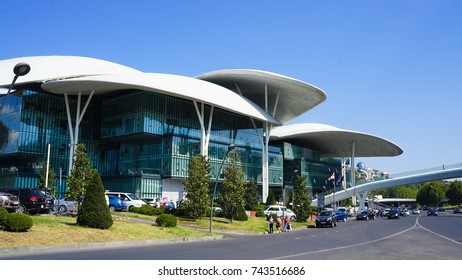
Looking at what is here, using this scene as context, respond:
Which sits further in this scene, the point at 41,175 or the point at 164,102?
the point at 164,102

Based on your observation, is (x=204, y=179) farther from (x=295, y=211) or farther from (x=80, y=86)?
(x=80, y=86)

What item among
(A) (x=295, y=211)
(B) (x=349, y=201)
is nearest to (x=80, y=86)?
(A) (x=295, y=211)

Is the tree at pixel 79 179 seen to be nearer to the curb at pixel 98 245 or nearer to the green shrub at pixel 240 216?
the curb at pixel 98 245

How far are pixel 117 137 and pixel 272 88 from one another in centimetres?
2507

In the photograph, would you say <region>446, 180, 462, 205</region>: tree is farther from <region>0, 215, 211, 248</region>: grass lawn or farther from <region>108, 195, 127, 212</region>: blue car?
<region>0, 215, 211, 248</region>: grass lawn

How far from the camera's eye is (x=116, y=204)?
40.4m

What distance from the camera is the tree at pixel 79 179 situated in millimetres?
27797

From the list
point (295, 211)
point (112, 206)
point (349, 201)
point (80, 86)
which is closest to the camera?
point (112, 206)

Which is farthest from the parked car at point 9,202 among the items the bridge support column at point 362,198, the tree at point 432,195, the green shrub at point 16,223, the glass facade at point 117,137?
the tree at point 432,195

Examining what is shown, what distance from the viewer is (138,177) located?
181ft

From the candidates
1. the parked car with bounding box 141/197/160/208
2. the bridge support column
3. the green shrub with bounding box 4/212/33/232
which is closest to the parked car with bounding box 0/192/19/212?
the green shrub with bounding box 4/212/33/232

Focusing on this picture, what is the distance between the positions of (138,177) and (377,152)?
6151cm

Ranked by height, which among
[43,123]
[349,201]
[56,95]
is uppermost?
[56,95]

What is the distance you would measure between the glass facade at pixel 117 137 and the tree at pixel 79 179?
82.5 ft
